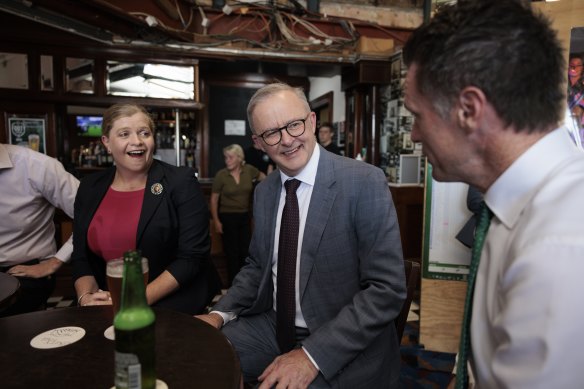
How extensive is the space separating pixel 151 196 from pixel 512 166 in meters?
1.47

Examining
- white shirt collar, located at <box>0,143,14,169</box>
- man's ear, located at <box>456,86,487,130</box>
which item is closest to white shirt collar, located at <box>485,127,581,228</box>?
man's ear, located at <box>456,86,487,130</box>

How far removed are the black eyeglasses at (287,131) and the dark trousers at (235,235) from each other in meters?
3.10

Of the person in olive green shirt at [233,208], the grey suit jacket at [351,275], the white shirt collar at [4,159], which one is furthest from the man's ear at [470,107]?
the person in olive green shirt at [233,208]

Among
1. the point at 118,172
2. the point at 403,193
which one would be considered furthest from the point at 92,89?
the point at 403,193

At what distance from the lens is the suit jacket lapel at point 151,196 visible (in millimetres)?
1771

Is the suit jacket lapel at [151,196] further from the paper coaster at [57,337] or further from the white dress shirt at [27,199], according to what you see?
the paper coaster at [57,337]

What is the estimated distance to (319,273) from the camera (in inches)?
55.7

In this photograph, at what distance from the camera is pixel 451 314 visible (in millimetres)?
2924

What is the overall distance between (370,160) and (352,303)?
4378 mm

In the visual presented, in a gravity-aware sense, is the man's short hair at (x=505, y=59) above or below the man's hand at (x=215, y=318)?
above

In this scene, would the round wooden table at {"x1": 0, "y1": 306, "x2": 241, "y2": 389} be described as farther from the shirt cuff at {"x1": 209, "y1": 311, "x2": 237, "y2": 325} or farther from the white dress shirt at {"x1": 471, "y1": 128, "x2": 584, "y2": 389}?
the white dress shirt at {"x1": 471, "y1": 128, "x2": 584, "y2": 389}

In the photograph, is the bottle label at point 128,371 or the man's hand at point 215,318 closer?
the bottle label at point 128,371

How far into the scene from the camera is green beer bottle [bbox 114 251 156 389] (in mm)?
691

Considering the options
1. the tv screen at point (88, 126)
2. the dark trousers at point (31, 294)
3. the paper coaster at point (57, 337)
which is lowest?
the dark trousers at point (31, 294)
